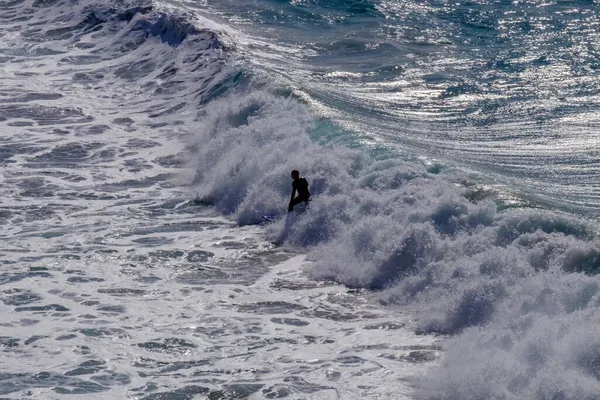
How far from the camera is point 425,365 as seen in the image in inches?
521

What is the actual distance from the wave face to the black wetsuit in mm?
249

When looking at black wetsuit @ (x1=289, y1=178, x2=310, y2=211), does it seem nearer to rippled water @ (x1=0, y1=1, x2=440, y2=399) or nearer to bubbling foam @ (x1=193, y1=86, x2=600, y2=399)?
bubbling foam @ (x1=193, y1=86, x2=600, y2=399)

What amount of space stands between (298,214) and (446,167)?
8.82 ft

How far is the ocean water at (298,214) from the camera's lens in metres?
13.2

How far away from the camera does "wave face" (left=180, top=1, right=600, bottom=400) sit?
1352 centimetres

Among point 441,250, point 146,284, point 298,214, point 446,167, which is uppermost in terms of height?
point 446,167

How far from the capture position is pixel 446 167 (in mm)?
19047

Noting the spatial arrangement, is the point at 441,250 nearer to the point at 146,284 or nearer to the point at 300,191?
the point at 300,191

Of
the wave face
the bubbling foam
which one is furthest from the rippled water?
the wave face

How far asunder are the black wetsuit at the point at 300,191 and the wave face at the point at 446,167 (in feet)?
0.82

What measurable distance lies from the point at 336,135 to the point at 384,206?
12.4ft

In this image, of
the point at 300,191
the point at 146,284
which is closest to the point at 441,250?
the point at 300,191

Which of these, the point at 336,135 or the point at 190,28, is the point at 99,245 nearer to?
the point at 336,135

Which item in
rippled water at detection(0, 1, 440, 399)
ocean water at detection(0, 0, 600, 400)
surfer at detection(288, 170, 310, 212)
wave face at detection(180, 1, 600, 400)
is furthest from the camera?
surfer at detection(288, 170, 310, 212)
